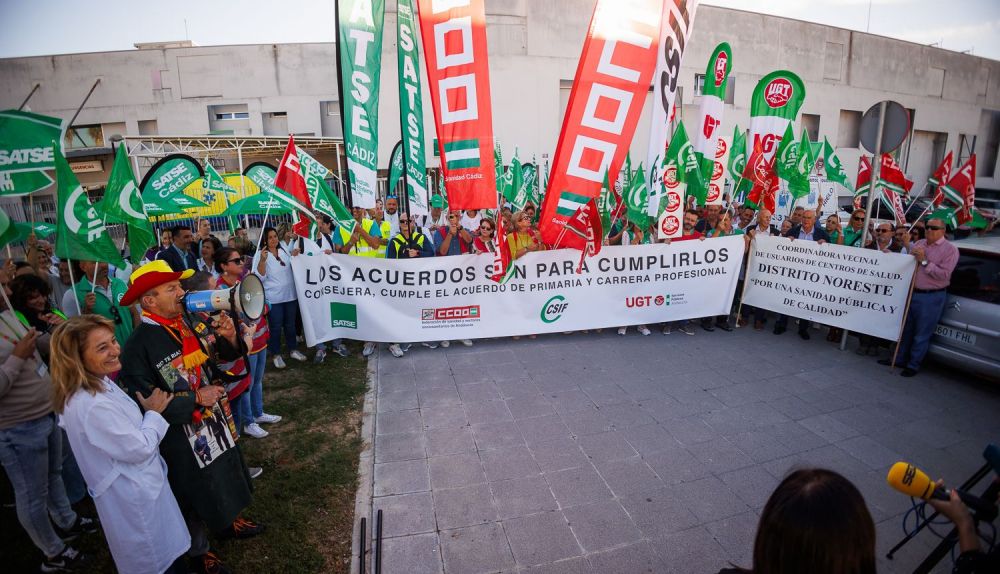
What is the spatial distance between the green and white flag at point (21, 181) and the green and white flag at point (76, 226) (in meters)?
0.15

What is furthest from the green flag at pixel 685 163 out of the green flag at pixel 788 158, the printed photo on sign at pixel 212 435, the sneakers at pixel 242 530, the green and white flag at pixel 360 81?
the sneakers at pixel 242 530

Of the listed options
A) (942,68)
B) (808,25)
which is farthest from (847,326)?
(942,68)

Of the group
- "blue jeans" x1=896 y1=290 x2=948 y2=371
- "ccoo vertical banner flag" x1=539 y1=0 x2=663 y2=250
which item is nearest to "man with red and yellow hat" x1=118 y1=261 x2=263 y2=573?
"ccoo vertical banner flag" x1=539 y1=0 x2=663 y2=250

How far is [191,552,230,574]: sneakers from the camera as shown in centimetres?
307

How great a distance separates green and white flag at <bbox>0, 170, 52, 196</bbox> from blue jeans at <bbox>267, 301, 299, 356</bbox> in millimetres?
2809

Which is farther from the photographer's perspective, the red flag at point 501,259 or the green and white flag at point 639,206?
the green and white flag at point 639,206

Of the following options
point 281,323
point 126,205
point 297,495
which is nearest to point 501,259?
point 281,323

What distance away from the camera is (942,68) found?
103 feet

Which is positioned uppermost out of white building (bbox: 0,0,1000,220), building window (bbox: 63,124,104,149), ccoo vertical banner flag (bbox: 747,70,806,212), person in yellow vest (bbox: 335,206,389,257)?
white building (bbox: 0,0,1000,220)

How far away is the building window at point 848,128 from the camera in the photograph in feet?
94.5

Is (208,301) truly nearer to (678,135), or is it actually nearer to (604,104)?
(604,104)

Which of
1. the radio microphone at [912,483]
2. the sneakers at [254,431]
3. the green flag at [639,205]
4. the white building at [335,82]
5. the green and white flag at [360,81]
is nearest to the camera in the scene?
the radio microphone at [912,483]

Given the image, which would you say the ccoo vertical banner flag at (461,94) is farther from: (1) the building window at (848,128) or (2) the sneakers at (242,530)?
(1) the building window at (848,128)

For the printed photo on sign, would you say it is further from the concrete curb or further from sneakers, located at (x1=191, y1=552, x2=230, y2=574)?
the concrete curb
